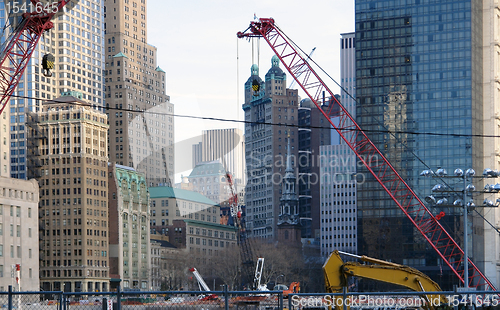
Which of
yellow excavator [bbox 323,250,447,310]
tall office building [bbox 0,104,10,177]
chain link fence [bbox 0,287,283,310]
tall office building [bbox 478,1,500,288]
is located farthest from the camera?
tall office building [bbox 478,1,500,288]

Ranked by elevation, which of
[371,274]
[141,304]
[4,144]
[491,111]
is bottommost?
[141,304]

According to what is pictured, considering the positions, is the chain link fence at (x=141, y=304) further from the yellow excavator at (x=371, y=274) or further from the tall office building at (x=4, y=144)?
the tall office building at (x=4, y=144)

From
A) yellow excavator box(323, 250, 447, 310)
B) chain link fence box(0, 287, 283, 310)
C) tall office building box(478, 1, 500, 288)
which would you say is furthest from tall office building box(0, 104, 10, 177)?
yellow excavator box(323, 250, 447, 310)

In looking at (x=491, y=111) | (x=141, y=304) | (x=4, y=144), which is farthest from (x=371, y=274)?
(x=491, y=111)

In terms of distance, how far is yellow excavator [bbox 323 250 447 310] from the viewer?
138 ft

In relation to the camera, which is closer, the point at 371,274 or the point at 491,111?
the point at 371,274

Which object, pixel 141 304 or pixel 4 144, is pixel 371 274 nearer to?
pixel 141 304

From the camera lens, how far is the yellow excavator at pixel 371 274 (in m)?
42.1

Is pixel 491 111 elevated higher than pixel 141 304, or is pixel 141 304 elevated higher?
pixel 491 111

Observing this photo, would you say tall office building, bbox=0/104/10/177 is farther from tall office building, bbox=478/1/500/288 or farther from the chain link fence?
tall office building, bbox=478/1/500/288

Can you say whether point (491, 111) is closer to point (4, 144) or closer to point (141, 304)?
point (4, 144)

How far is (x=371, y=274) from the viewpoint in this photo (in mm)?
43281

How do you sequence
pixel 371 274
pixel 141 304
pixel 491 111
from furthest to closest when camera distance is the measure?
pixel 491 111 → pixel 141 304 → pixel 371 274

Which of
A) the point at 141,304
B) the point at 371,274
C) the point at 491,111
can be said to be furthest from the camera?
the point at 491,111
